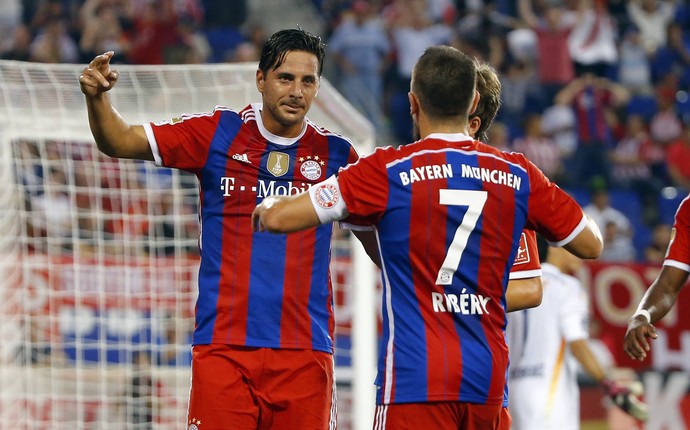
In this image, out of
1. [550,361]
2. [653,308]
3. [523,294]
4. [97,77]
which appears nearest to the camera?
[97,77]

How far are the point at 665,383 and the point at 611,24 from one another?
7192 mm

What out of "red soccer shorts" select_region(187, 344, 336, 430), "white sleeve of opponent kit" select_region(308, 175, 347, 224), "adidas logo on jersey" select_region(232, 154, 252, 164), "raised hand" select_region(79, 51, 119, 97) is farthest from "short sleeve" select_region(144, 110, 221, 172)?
"white sleeve of opponent kit" select_region(308, 175, 347, 224)

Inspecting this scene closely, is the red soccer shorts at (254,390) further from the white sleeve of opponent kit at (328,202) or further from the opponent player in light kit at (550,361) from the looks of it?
the opponent player in light kit at (550,361)

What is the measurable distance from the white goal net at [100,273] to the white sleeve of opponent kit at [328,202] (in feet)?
10.7

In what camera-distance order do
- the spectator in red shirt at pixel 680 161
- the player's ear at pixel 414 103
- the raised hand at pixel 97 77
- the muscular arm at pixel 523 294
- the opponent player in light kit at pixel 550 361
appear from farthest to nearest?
the spectator in red shirt at pixel 680 161
the opponent player in light kit at pixel 550 361
the muscular arm at pixel 523 294
the raised hand at pixel 97 77
the player's ear at pixel 414 103

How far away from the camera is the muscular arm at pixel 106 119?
4266 mm

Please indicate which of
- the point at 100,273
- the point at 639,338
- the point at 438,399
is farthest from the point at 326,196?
the point at 100,273

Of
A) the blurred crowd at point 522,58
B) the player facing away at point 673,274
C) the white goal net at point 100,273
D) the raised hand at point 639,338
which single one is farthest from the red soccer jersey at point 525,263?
the blurred crowd at point 522,58

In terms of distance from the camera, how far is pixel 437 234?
3.76 meters

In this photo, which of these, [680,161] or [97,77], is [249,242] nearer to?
[97,77]

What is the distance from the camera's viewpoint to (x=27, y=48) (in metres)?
14.2

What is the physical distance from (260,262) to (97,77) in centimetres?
100

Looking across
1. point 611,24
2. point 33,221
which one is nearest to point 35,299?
point 33,221

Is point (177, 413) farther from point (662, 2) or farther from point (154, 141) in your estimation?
point (662, 2)
